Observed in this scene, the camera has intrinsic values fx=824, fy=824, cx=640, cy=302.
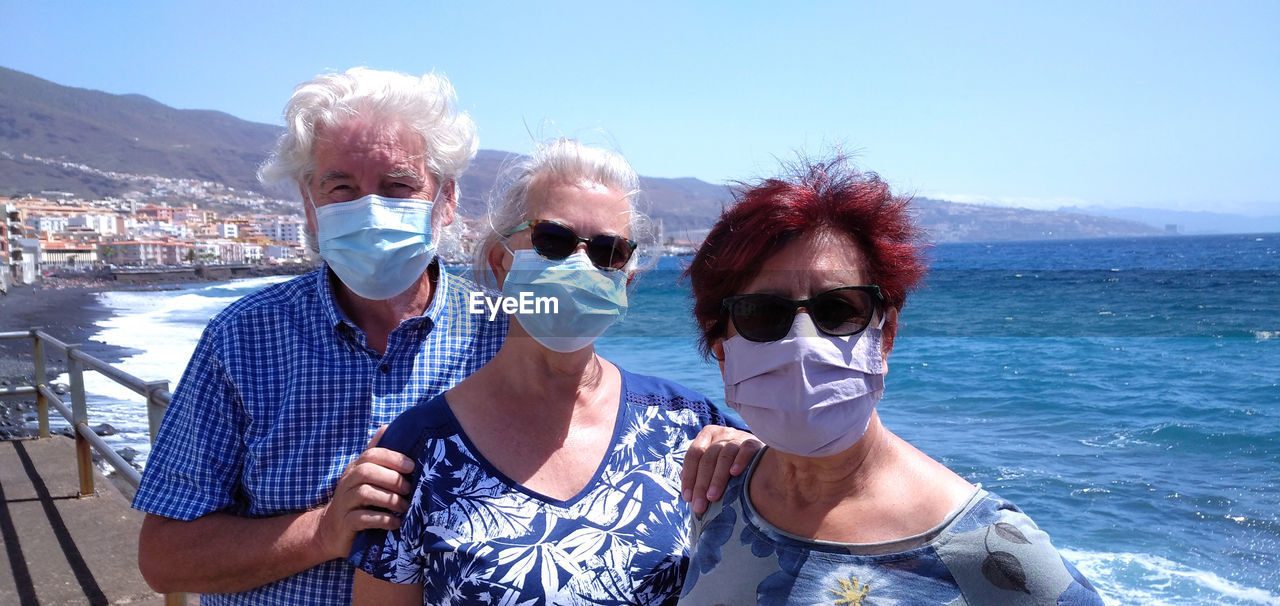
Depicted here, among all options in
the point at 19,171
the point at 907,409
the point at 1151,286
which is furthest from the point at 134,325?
the point at 19,171

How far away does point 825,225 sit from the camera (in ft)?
4.16

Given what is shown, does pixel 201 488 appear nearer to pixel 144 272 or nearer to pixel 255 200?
pixel 144 272

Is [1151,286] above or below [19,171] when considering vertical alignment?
below

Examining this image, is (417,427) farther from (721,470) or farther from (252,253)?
(252,253)

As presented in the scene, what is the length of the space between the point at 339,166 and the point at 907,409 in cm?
1511

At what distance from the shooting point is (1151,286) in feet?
153

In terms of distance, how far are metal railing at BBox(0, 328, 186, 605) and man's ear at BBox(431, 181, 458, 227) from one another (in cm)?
97

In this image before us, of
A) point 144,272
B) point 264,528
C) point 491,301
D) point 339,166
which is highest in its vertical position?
point 339,166

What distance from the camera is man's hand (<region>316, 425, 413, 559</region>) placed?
150 cm

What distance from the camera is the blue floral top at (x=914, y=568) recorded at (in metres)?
1.09

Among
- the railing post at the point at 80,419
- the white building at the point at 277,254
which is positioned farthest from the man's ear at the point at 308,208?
the white building at the point at 277,254

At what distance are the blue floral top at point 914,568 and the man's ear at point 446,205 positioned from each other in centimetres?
120

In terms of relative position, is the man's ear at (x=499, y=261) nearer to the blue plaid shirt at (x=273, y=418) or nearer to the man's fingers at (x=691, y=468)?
the blue plaid shirt at (x=273, y=418)

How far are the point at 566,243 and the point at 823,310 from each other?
72cm
